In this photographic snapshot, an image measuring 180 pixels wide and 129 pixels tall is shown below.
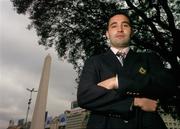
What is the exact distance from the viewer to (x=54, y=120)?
19888cm

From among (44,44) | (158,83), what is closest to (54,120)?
(44,44)

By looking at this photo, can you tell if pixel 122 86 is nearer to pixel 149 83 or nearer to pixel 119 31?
pixel 149 83

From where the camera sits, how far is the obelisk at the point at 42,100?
19.6 meters

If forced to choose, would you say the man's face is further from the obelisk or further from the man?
the obelisk

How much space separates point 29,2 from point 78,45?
2.98 meters

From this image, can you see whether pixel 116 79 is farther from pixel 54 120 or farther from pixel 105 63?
pixel 54 120

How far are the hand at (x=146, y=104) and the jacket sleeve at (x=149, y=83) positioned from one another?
0.19 feet

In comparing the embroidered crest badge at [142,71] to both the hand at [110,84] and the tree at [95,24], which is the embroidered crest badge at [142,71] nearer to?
the hand at [110,84]

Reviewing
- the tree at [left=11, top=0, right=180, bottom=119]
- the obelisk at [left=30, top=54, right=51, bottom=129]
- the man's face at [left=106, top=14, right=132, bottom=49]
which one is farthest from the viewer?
the obelisk at [left=30, top=54, right=51, bottom=129]

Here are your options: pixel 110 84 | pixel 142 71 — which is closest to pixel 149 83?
pixel 142 71

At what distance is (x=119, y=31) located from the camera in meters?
2.96

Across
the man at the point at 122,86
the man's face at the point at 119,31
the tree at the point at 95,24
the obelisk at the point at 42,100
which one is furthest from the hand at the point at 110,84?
the obelisk at the point at 42,100

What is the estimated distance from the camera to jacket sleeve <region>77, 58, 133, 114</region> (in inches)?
99.3

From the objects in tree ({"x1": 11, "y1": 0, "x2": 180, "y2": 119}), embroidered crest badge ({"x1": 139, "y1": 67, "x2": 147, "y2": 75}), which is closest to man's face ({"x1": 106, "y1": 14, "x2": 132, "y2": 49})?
embroidered crest badge ({"x1": 139, "y1": 67, "x2": 147, "y2": 75})
